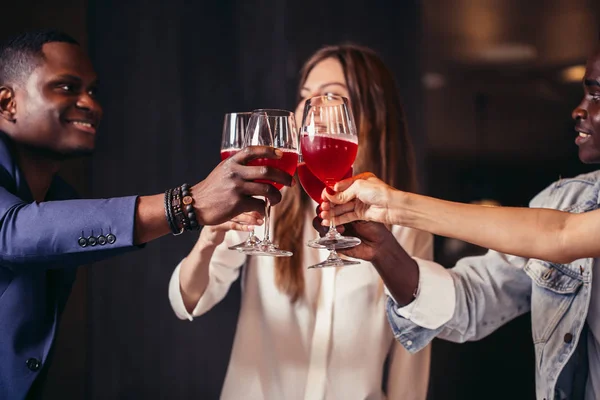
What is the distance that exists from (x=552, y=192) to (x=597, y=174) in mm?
159

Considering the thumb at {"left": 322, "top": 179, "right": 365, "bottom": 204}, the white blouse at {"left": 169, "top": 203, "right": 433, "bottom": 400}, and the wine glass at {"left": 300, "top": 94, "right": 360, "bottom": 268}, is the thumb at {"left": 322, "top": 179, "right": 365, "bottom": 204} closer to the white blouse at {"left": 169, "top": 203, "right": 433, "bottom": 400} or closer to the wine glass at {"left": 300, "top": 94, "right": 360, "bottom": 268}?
the wine glass at {"left": 300, "top": 94, "right": 360, "bottom": 268}

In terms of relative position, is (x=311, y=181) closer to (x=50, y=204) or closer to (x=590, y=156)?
(x=50, y=204)

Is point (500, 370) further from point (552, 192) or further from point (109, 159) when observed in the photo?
point (109, 159)

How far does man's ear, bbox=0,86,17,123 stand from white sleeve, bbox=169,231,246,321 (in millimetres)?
804

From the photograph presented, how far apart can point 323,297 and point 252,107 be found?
0.82 metres

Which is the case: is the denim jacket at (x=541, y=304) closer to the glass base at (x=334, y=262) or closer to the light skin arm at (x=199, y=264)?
the glass base at (x=334, y=262)

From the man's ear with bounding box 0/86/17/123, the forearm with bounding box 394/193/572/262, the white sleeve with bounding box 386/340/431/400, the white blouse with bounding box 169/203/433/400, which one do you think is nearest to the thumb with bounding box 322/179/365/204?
the forearm with bounding box 394/193/572/262

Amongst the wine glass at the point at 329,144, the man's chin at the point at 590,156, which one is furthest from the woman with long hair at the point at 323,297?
the wine glass at the point at 329,144

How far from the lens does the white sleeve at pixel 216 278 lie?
7.82 feet

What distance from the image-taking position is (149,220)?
1610 mm

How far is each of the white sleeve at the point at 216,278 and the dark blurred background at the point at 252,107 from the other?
8 centimetres

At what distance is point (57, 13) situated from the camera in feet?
8.57

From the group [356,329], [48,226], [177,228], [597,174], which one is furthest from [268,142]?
[597,174]

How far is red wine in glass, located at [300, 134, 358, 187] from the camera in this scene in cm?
150
